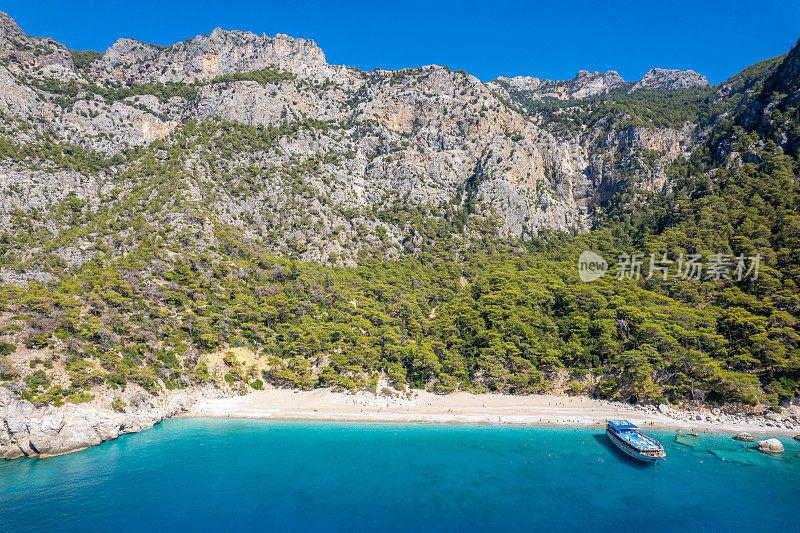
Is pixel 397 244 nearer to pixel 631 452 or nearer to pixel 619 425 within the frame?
pixel 619 425

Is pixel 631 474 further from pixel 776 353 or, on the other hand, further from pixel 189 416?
pixel 189 416

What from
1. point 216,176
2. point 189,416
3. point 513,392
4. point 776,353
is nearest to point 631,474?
point 513,392

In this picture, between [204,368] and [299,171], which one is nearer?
[204,368]

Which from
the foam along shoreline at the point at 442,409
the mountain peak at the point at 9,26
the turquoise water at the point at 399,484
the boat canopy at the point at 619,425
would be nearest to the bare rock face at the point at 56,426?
the turquoise water at the point at 399,484
